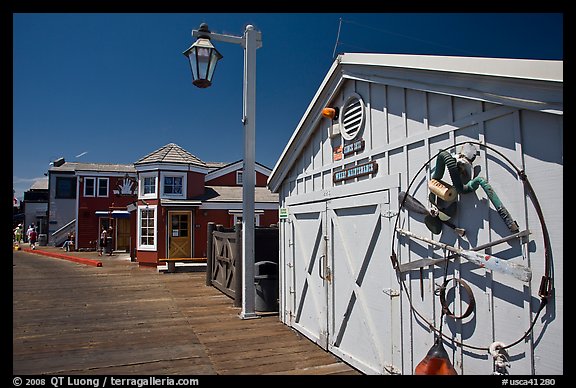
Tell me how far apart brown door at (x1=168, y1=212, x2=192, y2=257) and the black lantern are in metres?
12.2

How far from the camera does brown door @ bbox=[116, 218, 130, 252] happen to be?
26.6 m

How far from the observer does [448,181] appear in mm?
3596

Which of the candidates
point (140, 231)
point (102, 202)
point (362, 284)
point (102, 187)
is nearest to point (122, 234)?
point (102, 202)

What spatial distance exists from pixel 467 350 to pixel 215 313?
571 centimetres

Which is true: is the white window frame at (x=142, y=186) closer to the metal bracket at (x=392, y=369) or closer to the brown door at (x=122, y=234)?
the brown door at (x=122, y=234)

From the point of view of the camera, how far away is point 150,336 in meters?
6.61

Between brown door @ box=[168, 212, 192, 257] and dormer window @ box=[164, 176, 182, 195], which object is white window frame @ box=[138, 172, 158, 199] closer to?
dormer window @ box=[164, 176, 182, 195]

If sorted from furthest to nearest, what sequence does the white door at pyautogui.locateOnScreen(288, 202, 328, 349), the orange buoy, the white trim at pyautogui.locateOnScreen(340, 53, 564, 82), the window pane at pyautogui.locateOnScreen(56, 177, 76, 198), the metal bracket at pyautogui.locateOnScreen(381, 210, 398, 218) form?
the window pane at pyautogui.locateOnScreen(56, 177, 76, 198)
the white door at pyautogui.locateOnScreen(288, 202, 328, 349)
the metal bracket at pyautogui.locateOnScreen(381, 210, 398, 218)
the orange buoy
the white trim at pyautogui.locateOnScreen(340, 53, 564, 82)

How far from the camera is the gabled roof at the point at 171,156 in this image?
59.1ft

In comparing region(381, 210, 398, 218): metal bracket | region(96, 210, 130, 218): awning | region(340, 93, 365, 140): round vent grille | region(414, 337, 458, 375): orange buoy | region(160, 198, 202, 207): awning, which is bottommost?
region(414, 337, 458, 375): orange buoy

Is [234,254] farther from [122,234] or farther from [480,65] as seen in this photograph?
[122,234]

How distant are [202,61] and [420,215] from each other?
14.7 feet

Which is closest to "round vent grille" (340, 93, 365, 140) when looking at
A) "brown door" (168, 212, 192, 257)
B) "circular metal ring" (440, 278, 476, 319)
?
"circular metal ring" (440, 278, 476, 319)

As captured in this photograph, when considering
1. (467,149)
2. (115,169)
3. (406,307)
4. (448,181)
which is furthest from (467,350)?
(115,169)
